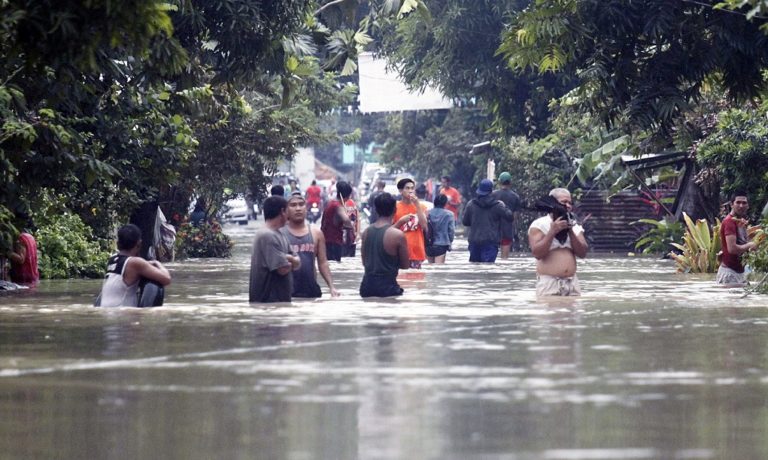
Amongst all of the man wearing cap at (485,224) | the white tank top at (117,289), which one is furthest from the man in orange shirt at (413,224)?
the white tank top at (117,289)

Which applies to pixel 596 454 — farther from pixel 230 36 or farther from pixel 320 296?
pixel 230 36

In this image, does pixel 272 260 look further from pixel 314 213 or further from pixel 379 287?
pixel 314 213

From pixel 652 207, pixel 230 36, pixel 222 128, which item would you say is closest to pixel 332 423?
pixel 230 36

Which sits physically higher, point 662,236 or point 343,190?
point 343,190

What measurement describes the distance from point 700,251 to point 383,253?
10.4 meters

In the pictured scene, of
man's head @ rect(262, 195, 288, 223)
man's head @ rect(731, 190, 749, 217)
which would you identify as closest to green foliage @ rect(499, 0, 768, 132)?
man's head @ rect(731, 190, 749, 217)

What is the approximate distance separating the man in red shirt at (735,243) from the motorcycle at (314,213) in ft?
128

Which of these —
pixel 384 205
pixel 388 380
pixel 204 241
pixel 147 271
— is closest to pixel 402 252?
pixel 384 205

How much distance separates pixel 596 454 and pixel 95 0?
6015 millimetres

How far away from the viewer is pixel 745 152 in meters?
25.6

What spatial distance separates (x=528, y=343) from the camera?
12891 mm

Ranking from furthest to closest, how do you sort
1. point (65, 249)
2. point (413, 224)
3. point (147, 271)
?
point (65, 249)
point (413, 224)
point (147, 271)

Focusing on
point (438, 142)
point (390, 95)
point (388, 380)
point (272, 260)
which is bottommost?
point (388, 380)

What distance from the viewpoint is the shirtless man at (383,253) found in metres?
17.1
